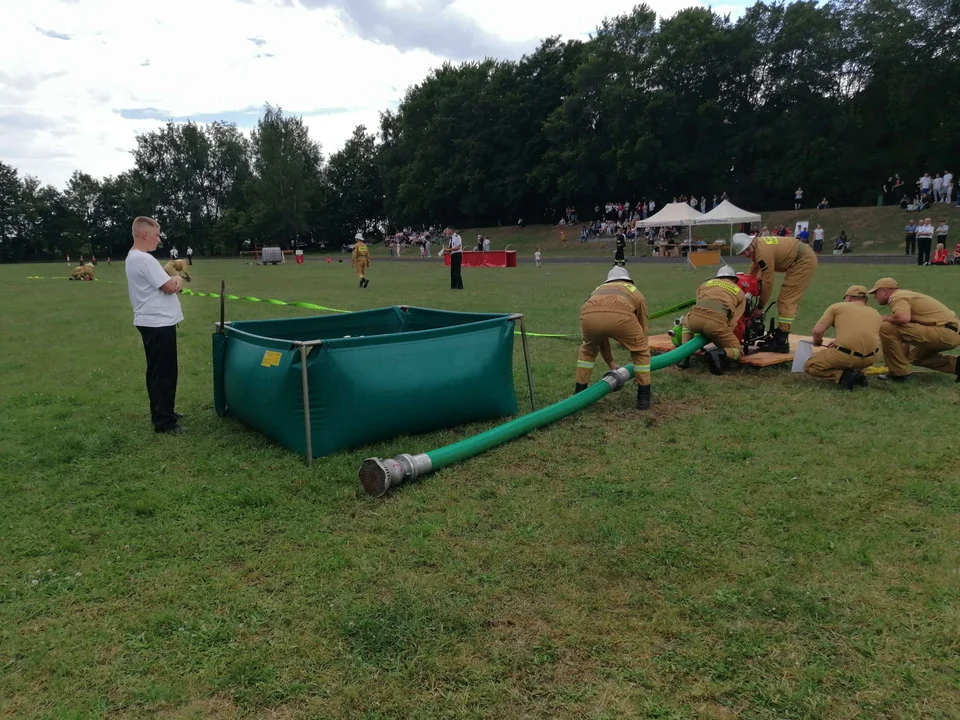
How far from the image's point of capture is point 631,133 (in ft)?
177

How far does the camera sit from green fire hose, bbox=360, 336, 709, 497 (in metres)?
4.47

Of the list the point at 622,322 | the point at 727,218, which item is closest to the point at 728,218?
the point at 727,218

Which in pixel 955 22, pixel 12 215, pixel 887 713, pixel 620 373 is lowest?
pixel 887 713

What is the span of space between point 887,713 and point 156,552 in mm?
3660

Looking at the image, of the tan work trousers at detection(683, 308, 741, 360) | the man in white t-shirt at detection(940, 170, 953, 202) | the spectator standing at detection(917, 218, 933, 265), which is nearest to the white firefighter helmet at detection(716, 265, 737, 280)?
the tan work trousers at detection(683, 308, 741, 360)

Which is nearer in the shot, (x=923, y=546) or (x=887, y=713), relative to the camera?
(x=887, y=713)

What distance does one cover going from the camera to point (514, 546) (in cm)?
379

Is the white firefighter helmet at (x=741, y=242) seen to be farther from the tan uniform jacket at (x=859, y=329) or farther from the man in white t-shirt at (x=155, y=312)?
the man in white t-shirt at (x=155, y=312)

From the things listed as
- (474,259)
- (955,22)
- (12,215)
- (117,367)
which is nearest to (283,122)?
(12,215)

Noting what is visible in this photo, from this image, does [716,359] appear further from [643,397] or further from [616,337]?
[616,337]

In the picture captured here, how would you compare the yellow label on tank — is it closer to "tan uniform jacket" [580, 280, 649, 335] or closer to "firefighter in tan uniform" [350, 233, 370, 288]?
"tan uniform jacket" [580, 280, 649, 335]

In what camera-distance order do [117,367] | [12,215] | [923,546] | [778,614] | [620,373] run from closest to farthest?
[778,614]
[923,546]
[620,373]
[117,367]
[12,215]

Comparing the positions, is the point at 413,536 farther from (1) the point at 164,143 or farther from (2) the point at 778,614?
(1) the point at 164,143

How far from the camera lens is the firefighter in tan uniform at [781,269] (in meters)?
8.56
